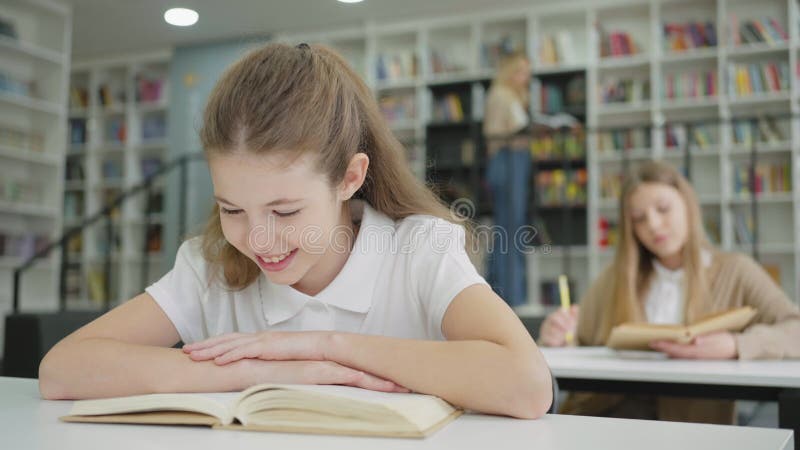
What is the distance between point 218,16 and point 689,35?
4.35m

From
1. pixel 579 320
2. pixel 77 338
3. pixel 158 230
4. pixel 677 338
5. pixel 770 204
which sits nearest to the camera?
pixel 77 338

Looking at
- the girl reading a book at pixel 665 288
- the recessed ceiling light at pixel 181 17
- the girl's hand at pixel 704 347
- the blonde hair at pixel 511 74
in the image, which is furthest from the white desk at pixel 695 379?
the blonde hair at pixel 511 74

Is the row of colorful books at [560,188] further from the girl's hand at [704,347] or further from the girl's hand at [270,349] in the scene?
the girl's hand at [270,349]

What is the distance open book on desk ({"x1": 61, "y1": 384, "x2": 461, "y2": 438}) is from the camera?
64 cm

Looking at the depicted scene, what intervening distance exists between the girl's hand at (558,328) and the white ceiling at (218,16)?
0.95 metres

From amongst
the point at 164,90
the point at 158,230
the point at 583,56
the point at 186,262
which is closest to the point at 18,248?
the point at 158,230

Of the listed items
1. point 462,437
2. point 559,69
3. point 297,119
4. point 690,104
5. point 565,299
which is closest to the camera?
point 462,437

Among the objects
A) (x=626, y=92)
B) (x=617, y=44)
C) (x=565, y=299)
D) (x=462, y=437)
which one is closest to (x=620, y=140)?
(x=626, y=92)

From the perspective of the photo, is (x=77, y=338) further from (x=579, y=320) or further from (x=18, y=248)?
(x=18, y=248)

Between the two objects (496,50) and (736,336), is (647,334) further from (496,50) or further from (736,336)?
(496,50)

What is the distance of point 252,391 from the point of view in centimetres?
69

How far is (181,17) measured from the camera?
1700 millimetres

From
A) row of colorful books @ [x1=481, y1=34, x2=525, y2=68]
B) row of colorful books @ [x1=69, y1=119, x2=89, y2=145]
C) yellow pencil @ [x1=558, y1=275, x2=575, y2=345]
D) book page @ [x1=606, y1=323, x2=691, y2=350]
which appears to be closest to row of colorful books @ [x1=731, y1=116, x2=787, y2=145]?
row of colorful books @ [x1=481, y1=34, x2=525, y2=68]

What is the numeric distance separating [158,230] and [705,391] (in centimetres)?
621
